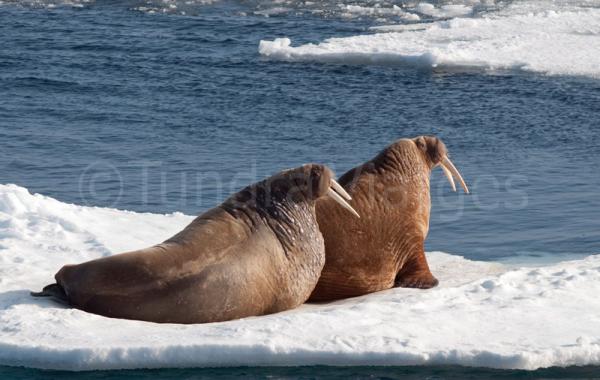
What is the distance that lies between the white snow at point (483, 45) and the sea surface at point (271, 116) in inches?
5.3

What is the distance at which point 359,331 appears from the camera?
6.33 m

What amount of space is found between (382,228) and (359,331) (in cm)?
182

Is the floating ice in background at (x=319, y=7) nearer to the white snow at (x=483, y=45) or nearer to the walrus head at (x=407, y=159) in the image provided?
the white snow at (x=483, y=45)

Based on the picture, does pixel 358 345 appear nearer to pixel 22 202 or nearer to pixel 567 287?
pixel 567 287

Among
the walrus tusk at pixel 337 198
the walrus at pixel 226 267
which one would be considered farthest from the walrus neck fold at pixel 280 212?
the walrus tusk at pixel 337 198

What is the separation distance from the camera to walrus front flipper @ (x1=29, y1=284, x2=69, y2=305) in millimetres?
6773

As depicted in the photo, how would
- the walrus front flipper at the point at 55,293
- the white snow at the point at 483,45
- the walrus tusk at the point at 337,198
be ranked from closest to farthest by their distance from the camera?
the walrus front flipper at the point at 55,293 < the walrus tusk at the point at 337,198 < the white snow at the point at 483,45

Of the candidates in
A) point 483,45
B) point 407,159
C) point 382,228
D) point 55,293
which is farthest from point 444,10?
point 55,293

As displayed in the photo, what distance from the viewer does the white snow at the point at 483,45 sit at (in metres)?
17.2

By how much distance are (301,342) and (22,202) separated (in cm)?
370

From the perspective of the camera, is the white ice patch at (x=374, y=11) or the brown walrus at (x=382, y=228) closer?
the brown walrus at (x=382, y=228)

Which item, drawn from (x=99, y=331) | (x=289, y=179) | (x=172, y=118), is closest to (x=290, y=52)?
(x=172, y=118)

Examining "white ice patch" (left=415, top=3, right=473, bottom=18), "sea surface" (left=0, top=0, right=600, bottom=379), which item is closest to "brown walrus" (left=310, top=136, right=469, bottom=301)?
"sea surface" (left=0, top=0, right=600, bottom=379)

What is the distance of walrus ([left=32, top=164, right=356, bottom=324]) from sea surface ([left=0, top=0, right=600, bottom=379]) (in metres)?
2.89
